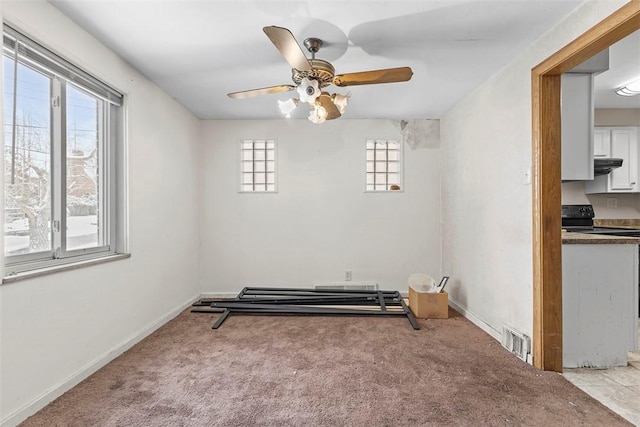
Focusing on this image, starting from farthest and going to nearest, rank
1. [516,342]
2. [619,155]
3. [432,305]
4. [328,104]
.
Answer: [619,155]
[432,305]
[516,342]
[328,104]

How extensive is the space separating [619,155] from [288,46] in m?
4.72

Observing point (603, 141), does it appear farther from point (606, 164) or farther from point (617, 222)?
point (617, 222)

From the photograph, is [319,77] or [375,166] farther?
[375,166]

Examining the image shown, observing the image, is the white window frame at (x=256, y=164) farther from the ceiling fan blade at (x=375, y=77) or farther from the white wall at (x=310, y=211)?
the ceiling fan blade at (x=375, y=77)

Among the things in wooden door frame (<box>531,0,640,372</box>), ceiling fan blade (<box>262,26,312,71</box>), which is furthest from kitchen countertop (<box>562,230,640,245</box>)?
ceiling fan blade (<box>262,26,312,71</box>)

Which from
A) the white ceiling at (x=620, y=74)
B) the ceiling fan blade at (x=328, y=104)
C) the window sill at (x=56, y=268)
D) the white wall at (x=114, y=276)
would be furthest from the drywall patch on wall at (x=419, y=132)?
the window sill at (x=56, y=268)

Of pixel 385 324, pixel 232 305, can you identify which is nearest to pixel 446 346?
pixel 385 324

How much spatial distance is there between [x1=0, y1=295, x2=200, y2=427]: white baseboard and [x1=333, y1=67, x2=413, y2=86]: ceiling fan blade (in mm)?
2626

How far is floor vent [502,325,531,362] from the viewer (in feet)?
7.95

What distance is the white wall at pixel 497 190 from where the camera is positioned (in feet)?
7.99

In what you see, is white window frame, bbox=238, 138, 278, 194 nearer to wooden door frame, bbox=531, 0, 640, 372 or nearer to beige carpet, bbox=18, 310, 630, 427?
beige carpet, bbox=18, 310, 630, 427

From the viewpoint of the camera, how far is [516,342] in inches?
100

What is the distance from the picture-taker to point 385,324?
3.23 m

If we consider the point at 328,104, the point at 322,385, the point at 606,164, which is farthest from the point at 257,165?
Result: the point at 606,164
